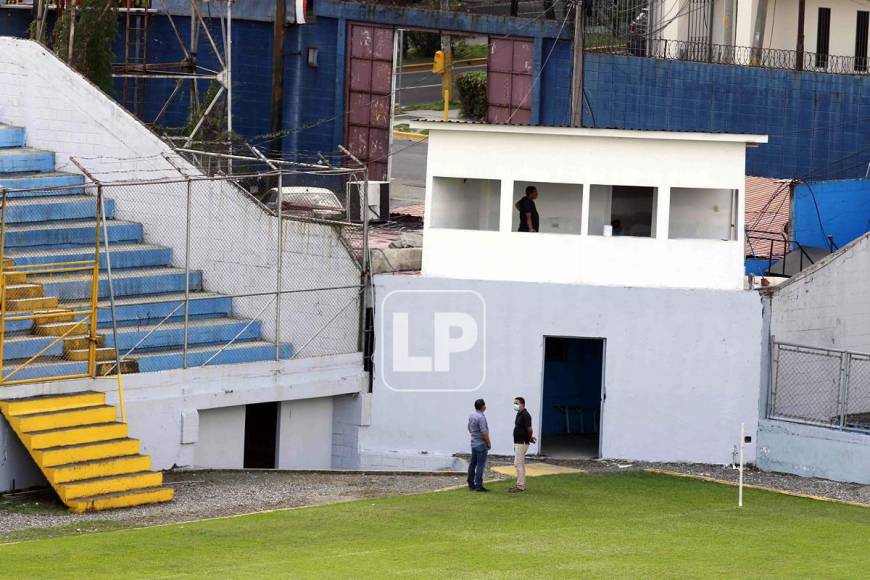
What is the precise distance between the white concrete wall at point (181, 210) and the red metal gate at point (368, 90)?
10575 mm

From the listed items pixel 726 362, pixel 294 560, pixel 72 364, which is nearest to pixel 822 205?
pixel 726 362

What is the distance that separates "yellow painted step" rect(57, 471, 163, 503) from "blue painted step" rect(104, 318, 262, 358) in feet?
11.0

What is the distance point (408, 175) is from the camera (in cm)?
4775

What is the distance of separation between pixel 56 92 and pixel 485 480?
1214cm

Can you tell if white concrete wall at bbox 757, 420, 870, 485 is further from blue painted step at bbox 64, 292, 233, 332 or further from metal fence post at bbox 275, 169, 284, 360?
blue painted step at bbox 64, 292, 233, 332

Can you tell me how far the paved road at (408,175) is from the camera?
42.7 meters

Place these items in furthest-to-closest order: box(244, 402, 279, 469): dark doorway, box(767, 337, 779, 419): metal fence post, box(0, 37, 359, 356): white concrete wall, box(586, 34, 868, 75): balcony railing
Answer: box(586, 34, 868, 75): balcony railing
box(0, 37, 359, 356): white concrete wall
box(244, 402, 279, 469): dark doorway
box(767, 337, 779, 419): metal fence post

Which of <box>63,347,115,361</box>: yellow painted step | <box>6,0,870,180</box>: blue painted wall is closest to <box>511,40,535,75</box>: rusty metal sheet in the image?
<box>6,0,870,180</box>: blue painted wall

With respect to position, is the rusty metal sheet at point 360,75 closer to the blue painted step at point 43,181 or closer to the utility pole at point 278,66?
the utility pole at point 278,66

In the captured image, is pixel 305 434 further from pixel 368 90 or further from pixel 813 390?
pixel 368 90

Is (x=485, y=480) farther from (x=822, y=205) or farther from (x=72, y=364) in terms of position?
(x=822, y=205)

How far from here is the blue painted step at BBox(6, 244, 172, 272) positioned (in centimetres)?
2680

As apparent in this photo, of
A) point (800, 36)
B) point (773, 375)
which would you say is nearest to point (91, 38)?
point (773, 375)

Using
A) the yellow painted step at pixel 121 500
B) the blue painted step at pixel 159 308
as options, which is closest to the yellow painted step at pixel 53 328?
the blue painted step at pixel 159 308
